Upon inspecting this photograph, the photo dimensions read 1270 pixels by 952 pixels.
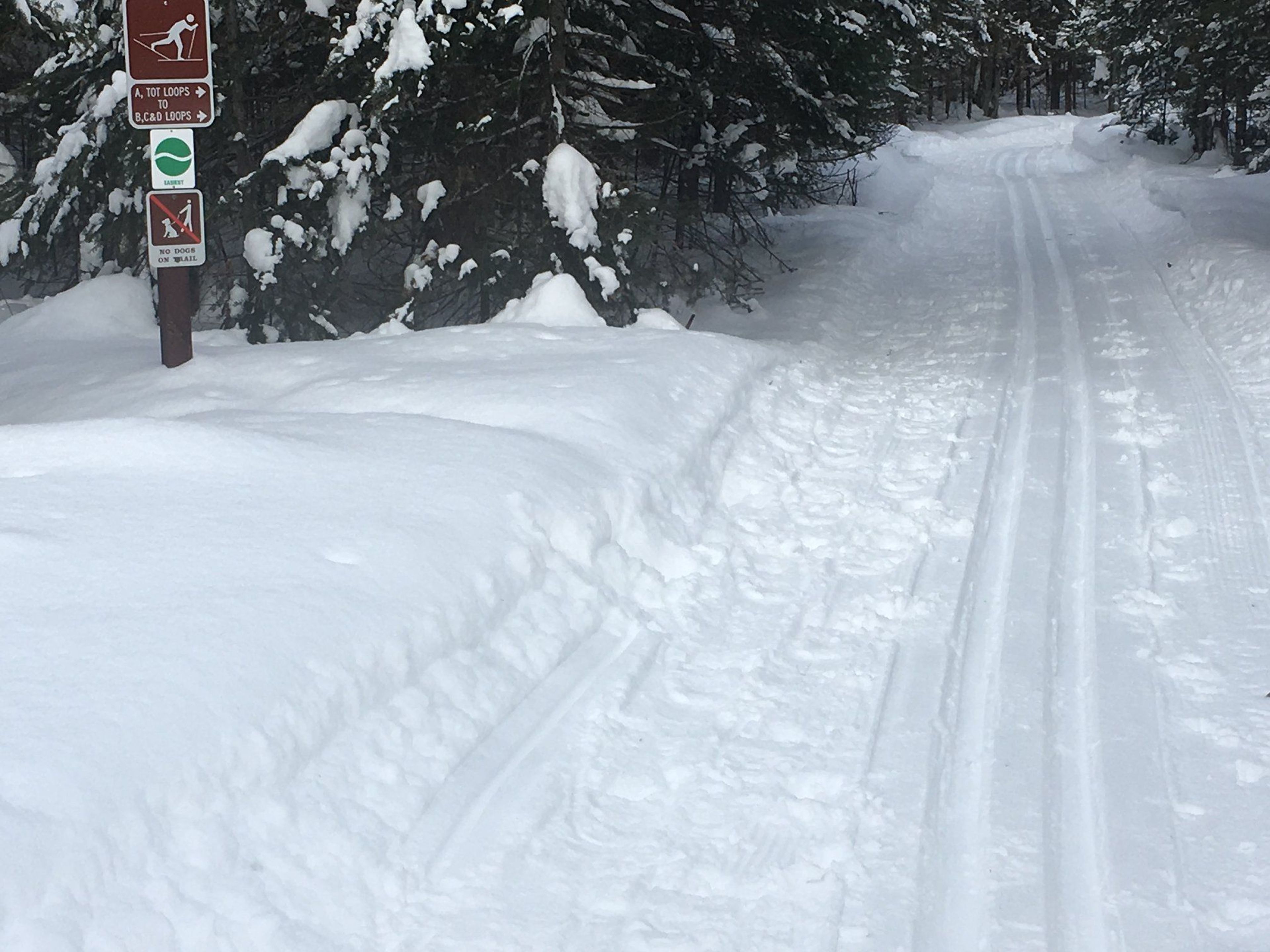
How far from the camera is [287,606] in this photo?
14.3 ft

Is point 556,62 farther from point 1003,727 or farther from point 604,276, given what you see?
point 1003,727

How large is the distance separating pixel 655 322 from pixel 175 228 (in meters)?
4.40

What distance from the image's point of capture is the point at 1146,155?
33.0 m

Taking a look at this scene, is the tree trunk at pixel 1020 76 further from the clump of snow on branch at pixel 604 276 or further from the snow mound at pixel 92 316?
the snow mound at pixel 92 316

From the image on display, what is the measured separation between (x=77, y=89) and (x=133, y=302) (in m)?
2.68

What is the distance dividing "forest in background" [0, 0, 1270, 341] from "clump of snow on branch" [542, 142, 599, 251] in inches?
2.0

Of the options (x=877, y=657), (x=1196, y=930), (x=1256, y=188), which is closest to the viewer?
(x=1196, y=930)

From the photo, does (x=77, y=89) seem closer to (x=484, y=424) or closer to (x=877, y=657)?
(x=484, y=424)

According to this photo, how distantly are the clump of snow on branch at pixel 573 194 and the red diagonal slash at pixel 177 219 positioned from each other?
11.4 ft

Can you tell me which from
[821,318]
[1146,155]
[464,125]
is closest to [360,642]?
[464,125]

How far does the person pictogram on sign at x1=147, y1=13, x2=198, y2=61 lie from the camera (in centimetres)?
800

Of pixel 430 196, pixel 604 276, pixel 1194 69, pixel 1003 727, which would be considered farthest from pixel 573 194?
pixel 1194 69

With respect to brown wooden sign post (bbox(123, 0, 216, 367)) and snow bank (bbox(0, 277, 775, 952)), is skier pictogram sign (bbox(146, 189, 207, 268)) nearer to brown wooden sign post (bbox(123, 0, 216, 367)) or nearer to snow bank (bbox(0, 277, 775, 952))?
brown wooden sign post (bbox(123, 0, 216, 367))

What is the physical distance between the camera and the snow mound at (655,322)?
35.3 feet
